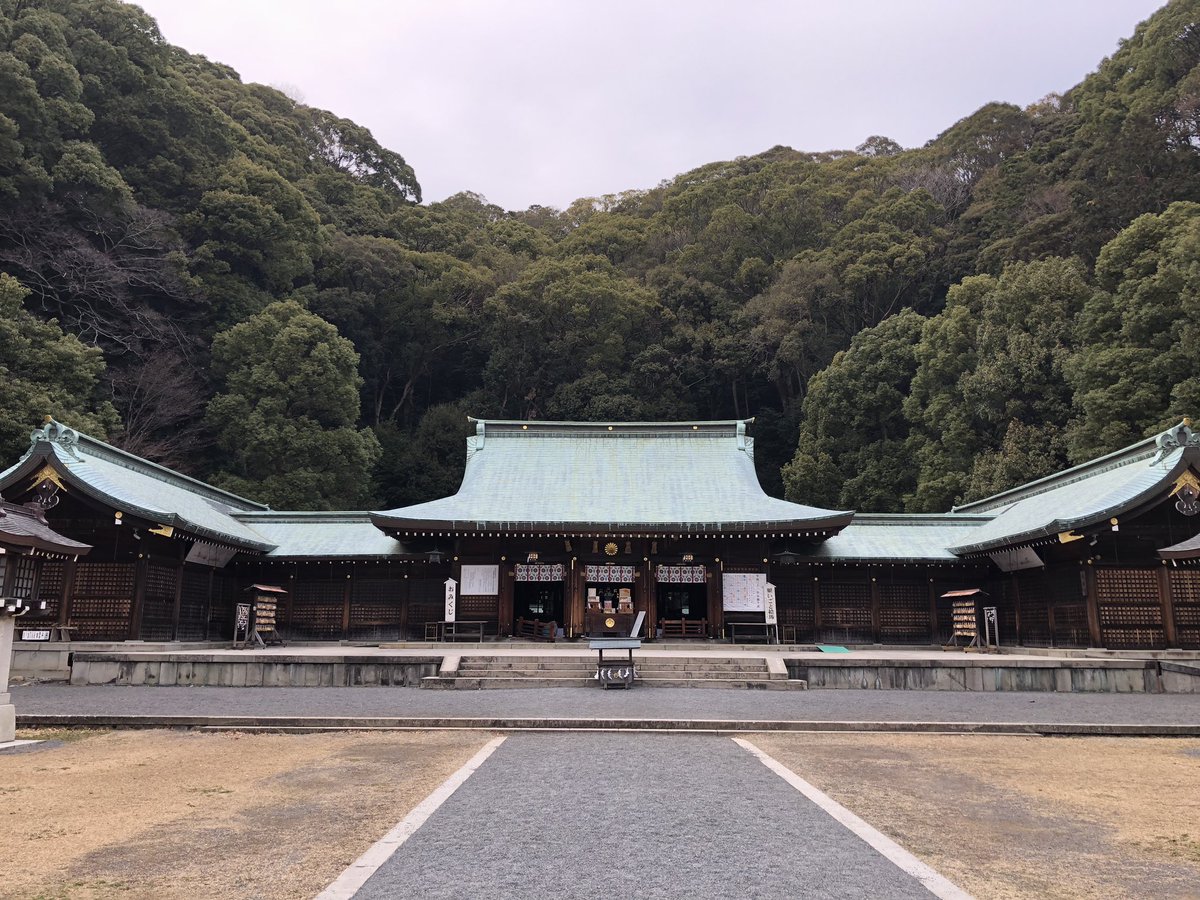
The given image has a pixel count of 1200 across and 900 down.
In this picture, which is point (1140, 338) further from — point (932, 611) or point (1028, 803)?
point (1028, 803)

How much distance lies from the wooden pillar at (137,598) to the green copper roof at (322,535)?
409 cm

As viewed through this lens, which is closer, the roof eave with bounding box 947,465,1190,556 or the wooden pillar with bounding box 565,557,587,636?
the roof eave with bounding box 947,465,1190,556

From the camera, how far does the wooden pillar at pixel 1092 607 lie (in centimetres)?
1809

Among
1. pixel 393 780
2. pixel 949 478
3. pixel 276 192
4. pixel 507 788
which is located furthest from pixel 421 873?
pixel 276 192

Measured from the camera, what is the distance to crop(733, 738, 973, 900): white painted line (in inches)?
171

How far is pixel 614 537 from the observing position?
2300 cm

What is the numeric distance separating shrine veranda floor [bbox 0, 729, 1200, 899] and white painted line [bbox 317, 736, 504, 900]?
8 centimetres

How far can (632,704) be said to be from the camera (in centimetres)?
1224

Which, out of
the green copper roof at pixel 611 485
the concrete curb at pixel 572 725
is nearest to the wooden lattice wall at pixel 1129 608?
the green copper roof at pixel 611 485

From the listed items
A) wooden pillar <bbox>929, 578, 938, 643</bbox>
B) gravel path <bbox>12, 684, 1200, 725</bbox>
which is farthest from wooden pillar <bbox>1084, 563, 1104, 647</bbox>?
wooden pillar <bbox>929, 578, 938, 643</bbox>

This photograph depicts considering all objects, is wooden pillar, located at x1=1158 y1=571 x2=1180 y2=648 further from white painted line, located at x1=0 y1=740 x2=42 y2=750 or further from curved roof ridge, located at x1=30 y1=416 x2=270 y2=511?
curved roof ridge, located at x1=30 y1=416 x2=270 y2=511

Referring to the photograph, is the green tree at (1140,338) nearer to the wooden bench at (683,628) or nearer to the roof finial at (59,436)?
the wooden bench at (683,628)

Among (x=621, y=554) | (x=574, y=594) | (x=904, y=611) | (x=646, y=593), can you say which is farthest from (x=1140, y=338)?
(x=574, y=594)

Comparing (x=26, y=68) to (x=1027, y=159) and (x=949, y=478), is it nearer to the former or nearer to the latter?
(x=949, y=478)
